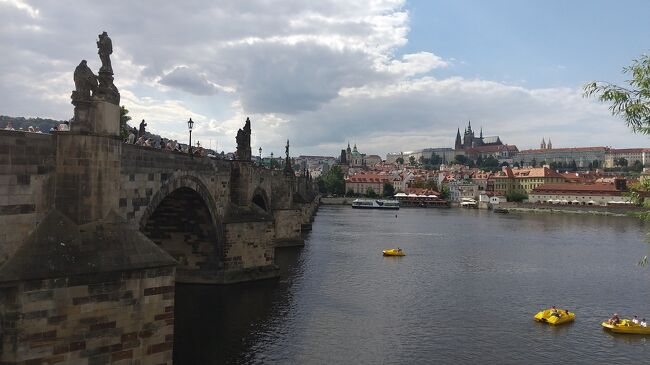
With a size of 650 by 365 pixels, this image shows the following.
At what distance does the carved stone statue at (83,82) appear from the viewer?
44.1 feet

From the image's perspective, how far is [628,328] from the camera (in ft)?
76.0

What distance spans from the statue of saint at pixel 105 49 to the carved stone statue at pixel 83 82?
24.5 inches

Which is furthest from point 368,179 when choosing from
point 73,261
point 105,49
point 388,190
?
point 73,261

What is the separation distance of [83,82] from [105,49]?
4.35ft

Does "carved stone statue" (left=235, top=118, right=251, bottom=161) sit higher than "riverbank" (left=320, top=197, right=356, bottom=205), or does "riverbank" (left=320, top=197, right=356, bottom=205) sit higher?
"carved stone statue" (left=235, top=118, right=251, bottom=161)

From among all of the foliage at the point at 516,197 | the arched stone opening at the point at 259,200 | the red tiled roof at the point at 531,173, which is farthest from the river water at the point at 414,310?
the red tiled roof at the point at 531,173

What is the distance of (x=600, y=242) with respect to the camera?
60562 millimetres

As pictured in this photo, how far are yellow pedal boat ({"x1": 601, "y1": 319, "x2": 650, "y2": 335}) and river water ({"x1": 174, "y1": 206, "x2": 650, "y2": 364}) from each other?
1.12ft

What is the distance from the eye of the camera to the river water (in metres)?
19.6

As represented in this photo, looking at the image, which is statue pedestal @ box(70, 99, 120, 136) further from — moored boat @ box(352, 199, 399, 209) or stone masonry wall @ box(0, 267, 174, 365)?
moored boat @ box(352, 199, 399, 209)

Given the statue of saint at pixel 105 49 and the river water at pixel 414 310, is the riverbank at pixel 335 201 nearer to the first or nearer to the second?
the river water at pixel 414 310

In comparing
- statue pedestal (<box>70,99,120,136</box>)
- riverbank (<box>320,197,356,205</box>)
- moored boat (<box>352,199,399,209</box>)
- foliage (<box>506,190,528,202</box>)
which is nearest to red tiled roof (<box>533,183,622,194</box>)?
foliage (<box>506,190,528,202</box>)

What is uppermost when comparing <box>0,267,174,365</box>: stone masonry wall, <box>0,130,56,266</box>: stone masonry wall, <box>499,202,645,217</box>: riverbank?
<box>0,130,56,266</box>: stone masonry wall

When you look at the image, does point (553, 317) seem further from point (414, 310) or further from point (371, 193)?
point (371, 193)
